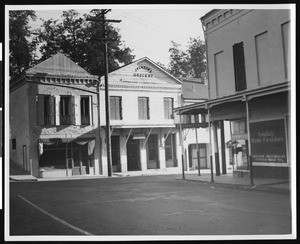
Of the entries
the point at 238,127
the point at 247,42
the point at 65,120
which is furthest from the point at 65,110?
the point at 247,42

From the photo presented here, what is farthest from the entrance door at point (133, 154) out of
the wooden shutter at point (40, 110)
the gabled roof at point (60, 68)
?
the wooden shutter at point (40, 110)

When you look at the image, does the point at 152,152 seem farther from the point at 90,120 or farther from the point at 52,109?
the point at 52,109

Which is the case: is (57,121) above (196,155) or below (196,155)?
above

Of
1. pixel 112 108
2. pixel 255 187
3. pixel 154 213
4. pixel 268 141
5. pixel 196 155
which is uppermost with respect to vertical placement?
pixel 112 108

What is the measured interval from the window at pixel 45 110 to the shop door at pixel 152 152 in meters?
7.45

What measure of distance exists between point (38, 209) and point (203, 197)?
5.07 meters

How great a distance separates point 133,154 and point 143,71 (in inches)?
233

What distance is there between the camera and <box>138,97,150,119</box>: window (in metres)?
26.0

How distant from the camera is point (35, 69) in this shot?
21656mm

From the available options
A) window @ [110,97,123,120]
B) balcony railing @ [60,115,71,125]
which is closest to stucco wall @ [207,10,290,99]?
window @ [110,97,123,120]

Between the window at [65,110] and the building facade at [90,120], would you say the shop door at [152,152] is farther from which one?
the window at [65,110]

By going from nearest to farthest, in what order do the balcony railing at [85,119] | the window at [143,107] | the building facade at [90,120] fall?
1. the building facade at [90,120]
2. the balcony railing at [85,119]
3. the window at [143,107]

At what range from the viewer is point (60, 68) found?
23.0m

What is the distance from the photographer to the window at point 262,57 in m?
14.4
